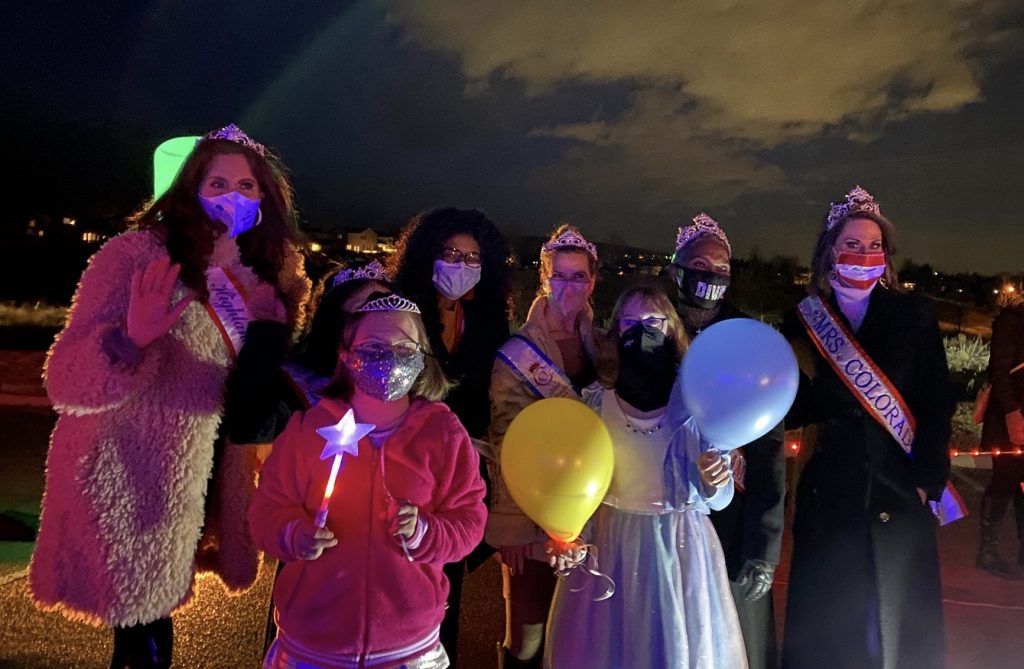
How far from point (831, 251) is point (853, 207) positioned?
22 cm

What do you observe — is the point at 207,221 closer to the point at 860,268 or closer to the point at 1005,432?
the point at 860,268

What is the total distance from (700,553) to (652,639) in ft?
1.23

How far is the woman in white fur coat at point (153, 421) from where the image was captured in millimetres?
2588

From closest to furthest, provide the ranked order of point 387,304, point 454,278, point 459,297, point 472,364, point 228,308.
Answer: point 387,304, point 228,308, point 472,364, point 454,278, point 459,297

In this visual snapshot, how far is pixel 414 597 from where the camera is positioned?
2309 millimetres

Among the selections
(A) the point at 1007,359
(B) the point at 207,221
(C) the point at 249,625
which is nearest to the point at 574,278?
(B) the point at 207,221

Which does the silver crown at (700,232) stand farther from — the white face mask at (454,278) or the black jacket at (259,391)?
the black jacket at (259,391)

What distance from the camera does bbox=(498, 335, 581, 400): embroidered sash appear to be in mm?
3029

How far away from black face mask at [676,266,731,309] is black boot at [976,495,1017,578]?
163 inches

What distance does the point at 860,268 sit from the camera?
3205 millimetres

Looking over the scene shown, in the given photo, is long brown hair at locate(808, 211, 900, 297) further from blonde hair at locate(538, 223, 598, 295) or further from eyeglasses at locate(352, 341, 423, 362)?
eyeglasses at locate(352, 341, 423, 362)

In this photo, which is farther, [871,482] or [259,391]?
[871,482]

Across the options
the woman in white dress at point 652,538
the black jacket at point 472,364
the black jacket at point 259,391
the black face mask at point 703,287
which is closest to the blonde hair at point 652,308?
the woman in white dress at point 652,538

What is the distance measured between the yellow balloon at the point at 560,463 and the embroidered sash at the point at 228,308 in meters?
1.16
